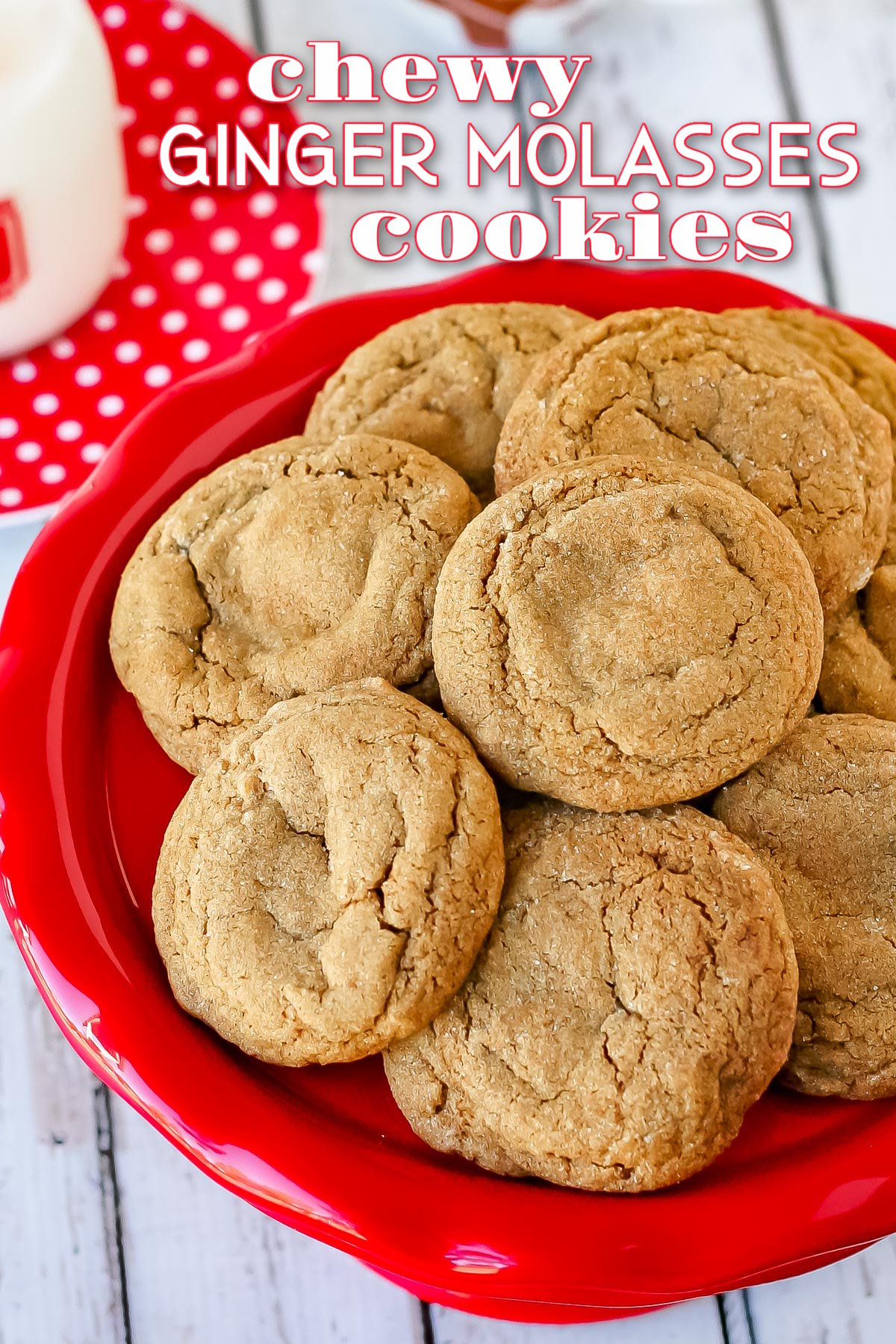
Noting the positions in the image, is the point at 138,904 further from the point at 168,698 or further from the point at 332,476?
the point at 332,476

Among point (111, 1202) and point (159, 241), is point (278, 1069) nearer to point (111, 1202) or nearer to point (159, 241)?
point (111, 1202)

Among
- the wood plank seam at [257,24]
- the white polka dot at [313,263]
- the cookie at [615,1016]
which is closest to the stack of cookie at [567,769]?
the cookie at [615,1016]

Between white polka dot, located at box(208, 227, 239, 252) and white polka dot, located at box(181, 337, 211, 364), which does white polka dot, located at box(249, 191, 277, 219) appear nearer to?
white polka dot, located at box(208, 227, 239, 252)

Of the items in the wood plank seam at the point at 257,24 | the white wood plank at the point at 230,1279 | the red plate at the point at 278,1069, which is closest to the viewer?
the red plate at the point at 278,1069

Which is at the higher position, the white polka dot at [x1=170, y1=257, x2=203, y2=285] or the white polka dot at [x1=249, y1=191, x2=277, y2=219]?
the white polka dot at [x1=249, y1=191, x2=277, y2=219]

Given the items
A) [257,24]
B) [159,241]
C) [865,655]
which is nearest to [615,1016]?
[865,655]

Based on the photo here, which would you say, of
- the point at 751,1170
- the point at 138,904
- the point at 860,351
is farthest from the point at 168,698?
the point at 860,351

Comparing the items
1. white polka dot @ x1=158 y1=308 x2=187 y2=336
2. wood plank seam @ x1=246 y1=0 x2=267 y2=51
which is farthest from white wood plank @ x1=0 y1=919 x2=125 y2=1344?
wood plank seam @ x1=246 y1=0 x2=267 y2=51

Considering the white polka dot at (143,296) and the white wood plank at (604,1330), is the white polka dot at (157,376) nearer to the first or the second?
the white polka dot at (143,296)
